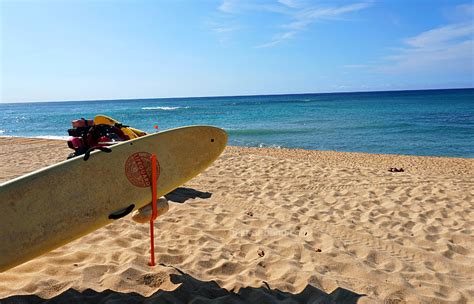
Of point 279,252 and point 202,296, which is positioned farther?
point 279,252

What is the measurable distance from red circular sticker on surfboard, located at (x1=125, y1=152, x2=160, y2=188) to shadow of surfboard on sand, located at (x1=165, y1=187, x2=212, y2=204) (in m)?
2.55

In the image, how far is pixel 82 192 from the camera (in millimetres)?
3191

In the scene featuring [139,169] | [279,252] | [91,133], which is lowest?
[279,252]

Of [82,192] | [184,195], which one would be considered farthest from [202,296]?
[184,195]

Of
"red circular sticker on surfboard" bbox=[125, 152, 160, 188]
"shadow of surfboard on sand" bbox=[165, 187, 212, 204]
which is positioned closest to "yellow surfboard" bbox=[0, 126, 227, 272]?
"red circular sticker on surfboard" bbox=[125, 152, 160, 188]

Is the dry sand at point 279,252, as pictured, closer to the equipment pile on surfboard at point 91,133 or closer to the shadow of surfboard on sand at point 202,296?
the shadow of surfboard on sand at point 202,296

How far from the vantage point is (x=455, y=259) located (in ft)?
13.4

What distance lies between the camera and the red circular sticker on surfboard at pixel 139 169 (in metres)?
3.48

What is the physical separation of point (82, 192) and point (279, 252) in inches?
87.5

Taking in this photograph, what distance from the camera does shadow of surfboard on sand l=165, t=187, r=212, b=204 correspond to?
20.4 ft

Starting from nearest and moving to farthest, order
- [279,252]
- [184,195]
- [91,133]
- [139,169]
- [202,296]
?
[202,296]
[139,169]
[279,252]
[91,133]
[184,195]

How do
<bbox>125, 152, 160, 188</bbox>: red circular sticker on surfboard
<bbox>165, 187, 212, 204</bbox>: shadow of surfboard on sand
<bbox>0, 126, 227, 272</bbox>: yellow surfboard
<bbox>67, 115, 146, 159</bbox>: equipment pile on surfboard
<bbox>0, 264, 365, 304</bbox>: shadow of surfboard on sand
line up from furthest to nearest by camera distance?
1. <bbox>165, 187, 212, 204</bbox>: shadow of surfboard on sand
2. <bbox>67, 115, 146, 159</bbox>: equipment pile on surfboard
3. <bbox>125, 152, 160, 188</bbox>: red circular sticker on surfboard
4. <bbox>0, 264, 365, 304</bbox>: shadow of surfboard on sand
5. <bbox>0, 126, 227, 272</bbox>: yellow surfboard

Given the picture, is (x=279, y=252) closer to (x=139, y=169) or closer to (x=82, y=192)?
(x=139, y=169)

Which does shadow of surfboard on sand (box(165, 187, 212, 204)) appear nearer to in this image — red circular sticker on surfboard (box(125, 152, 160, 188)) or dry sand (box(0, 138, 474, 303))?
dry sand (box(0, 138, 474, 303))
